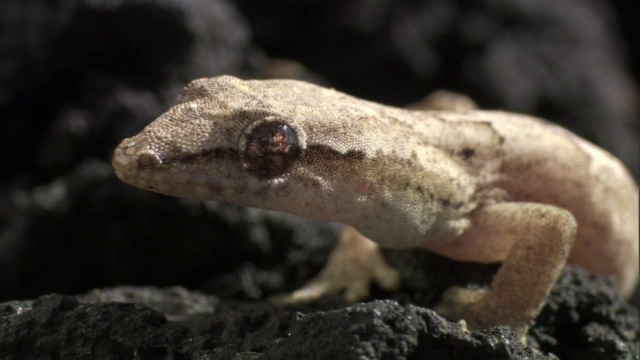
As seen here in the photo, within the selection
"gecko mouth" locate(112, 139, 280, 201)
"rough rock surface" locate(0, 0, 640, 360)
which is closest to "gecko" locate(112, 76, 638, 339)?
"gecko mouth" locate(112, 139, 280, 201)

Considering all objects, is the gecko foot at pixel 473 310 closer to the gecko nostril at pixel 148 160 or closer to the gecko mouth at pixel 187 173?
the gecko mouth at pixel 187 173

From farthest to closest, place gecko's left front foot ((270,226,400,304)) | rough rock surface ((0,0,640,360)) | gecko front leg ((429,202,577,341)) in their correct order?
gecko's left front foot ((270,226,400,304)) → gecko front leg ((429,202,577,341)) → rough rock surface ((0,0,640,360))

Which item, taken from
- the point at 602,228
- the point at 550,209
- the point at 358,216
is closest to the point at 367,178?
the point at 358,216

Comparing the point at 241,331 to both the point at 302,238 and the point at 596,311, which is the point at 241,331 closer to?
the point at 596,311

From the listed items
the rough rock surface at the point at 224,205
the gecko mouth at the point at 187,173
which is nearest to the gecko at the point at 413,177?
the gecko mouth at the point at 187,173

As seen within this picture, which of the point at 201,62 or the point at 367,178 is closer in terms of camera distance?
the point at 367,178

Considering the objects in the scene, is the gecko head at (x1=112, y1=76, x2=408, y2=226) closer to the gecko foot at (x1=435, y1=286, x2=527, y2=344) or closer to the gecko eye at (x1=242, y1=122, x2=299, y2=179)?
the gecko eye at (x1=242, y1=122, x2=299, y2=179)

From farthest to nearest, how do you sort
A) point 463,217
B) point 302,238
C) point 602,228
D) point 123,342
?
point 302,238, point 602,228, point 463,217, point 123,342
